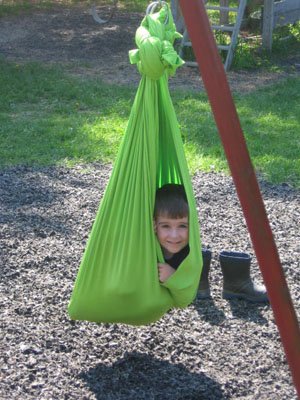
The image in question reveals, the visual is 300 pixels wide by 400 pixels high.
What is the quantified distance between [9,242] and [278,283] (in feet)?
8.56

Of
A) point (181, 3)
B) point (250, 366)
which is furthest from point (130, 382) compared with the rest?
point (181, 3)

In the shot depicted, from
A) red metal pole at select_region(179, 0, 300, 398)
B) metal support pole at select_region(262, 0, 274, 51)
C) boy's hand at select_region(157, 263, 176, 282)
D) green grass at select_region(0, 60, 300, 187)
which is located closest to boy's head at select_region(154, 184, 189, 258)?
boy's hand at select_region(157, 263, 176, 282)

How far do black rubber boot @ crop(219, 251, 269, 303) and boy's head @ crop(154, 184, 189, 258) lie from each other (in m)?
0.73

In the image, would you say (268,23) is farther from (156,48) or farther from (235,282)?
(156,48)

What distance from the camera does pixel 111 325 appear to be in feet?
12.5

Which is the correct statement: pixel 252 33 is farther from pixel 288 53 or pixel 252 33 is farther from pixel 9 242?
pixel 9 242

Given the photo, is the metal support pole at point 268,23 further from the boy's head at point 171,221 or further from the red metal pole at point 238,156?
the red metal pole at point 238,156

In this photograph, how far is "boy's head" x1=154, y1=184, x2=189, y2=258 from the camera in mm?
3338

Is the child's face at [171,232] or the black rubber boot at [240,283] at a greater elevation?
the child's face at [171,232]

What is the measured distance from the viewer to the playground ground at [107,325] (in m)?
3.29

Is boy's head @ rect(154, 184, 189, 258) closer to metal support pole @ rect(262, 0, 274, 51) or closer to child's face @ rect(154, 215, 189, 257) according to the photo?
child's face @ rect(154, 215, 189, 257)

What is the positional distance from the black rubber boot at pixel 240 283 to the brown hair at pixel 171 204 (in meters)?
0.77

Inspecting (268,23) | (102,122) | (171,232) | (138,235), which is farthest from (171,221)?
(268,23)

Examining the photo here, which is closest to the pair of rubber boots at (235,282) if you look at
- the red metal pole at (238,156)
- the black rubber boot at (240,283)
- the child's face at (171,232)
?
the black rubber boot at (240,283)
